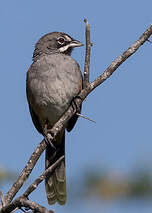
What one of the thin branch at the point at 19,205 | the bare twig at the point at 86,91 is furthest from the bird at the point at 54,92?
the thin branch at the point at 19,205

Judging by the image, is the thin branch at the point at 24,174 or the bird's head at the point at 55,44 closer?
the thin branch at the point at 24,174

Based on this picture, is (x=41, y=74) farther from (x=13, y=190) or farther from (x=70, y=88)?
(x=13, y=190)

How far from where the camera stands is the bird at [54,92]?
626cm

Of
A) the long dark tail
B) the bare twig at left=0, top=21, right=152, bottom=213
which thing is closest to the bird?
the long dark tail

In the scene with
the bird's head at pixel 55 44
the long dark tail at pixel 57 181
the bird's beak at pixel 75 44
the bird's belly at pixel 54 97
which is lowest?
the long dark tail at pixel 57 181

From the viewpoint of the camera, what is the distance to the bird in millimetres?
6258

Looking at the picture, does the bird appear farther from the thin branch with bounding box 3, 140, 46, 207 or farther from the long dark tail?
the thin branch with bounding box 3, 140, 46, 207

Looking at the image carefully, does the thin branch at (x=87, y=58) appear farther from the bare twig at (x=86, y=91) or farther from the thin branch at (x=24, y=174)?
the thin branch at (x=24, y=174)

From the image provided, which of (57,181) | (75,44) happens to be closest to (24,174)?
(57,181)

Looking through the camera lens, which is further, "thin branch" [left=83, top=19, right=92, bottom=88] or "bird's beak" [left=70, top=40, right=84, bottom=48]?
"bird's beak" [left=70, top=40, right=84, bottom=48]

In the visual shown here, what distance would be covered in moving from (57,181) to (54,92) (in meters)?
1.42

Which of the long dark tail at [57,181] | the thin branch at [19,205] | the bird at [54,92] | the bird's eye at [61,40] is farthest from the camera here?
the bird's eye at [61,40]

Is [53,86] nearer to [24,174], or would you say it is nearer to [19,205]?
[24,174]

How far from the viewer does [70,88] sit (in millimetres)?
6320
